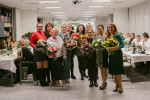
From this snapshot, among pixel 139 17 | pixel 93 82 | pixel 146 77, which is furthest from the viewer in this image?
pixel 139 17

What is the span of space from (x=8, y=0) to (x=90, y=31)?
20.4 feet

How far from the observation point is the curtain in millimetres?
10967

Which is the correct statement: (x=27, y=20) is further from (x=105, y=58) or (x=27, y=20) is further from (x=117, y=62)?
(x=117, y=62)

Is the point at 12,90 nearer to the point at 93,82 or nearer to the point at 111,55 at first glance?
the point at 93,82

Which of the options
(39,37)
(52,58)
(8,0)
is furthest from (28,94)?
(8,0)

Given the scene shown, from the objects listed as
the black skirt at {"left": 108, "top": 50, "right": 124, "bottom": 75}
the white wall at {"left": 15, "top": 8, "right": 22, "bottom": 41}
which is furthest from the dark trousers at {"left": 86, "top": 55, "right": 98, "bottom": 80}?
the white wall at {"left": 15, "top": 8, "right": 22, "bottom": 41}

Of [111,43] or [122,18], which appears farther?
[122,18]

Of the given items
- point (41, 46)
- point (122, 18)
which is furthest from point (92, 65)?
point (122, 18)

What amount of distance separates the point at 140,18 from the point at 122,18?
2.36m

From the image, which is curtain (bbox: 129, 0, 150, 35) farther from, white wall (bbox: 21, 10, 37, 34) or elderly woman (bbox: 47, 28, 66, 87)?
elderly woman (bbox: 47, 28, 66, 87)

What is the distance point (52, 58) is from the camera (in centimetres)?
540

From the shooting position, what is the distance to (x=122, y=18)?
14.3 meters

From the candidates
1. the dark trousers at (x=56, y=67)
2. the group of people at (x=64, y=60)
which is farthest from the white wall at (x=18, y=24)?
the dark trousers at (x=56, y=67)

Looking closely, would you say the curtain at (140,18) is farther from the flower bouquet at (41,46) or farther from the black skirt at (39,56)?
the flower bouquet at (41,46)
